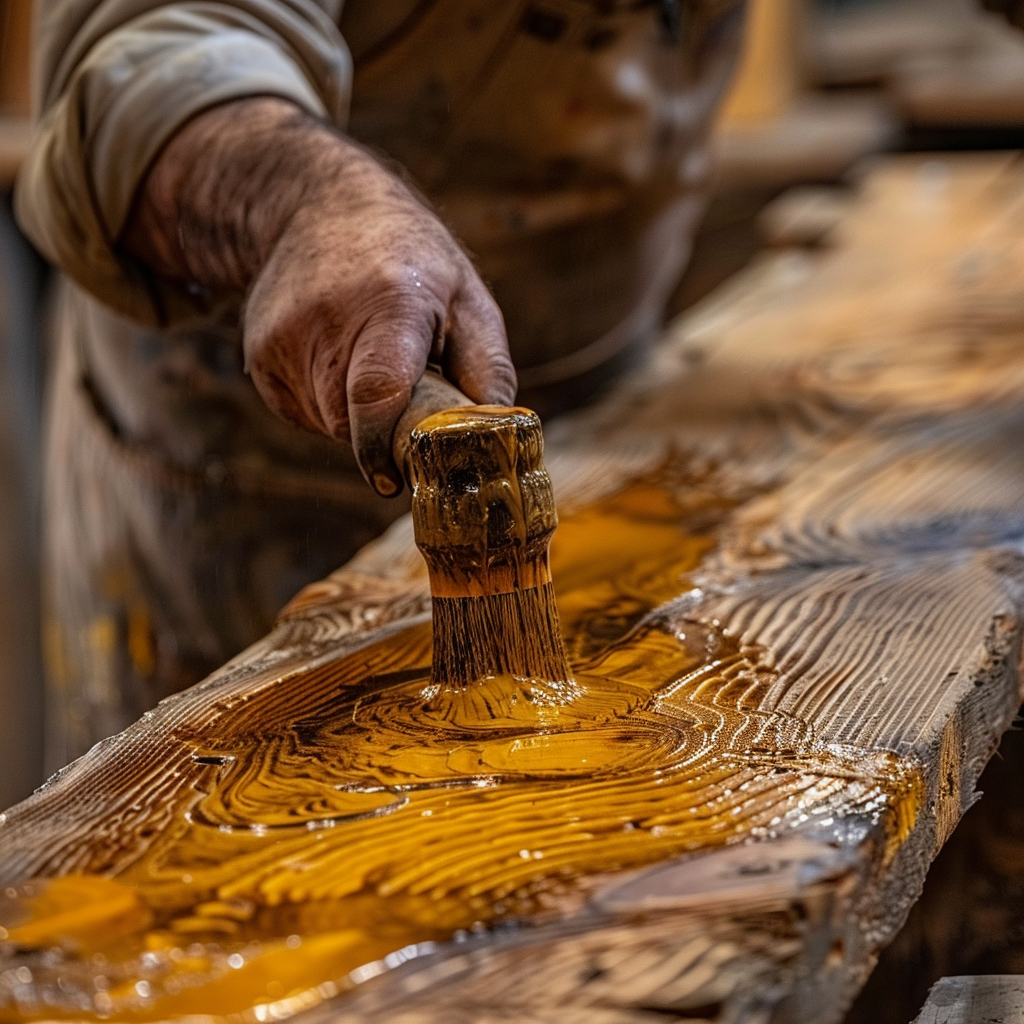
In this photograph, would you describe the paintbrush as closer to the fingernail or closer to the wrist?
the fingernail

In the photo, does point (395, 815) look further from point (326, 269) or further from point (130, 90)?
point (130, 90)

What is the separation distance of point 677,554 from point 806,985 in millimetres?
859

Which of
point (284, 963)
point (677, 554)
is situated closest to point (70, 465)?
point (677, 554)

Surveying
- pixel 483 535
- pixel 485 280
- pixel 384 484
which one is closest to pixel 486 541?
pixel 483 535

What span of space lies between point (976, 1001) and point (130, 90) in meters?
1.36

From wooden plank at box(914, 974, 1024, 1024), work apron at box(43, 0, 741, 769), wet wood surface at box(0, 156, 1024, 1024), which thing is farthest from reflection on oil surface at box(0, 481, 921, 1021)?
work apron at box(43, 0, 741, 769)

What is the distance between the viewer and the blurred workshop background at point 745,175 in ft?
13.3

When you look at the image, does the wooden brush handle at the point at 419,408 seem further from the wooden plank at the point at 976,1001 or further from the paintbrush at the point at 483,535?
the wooden plank at the point at 976,1001

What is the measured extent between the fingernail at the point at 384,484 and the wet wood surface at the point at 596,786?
173 millimetres

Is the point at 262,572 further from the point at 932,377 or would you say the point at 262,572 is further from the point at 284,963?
the point at 284,963

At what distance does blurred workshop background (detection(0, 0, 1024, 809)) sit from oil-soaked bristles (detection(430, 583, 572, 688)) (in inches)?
72.5

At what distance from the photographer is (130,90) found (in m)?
1.64

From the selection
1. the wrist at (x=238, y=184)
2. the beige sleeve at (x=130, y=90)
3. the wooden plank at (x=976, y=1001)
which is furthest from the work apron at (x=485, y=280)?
the wooden plank at (x=976, y=1001)

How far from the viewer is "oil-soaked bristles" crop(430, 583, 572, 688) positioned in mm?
1255
